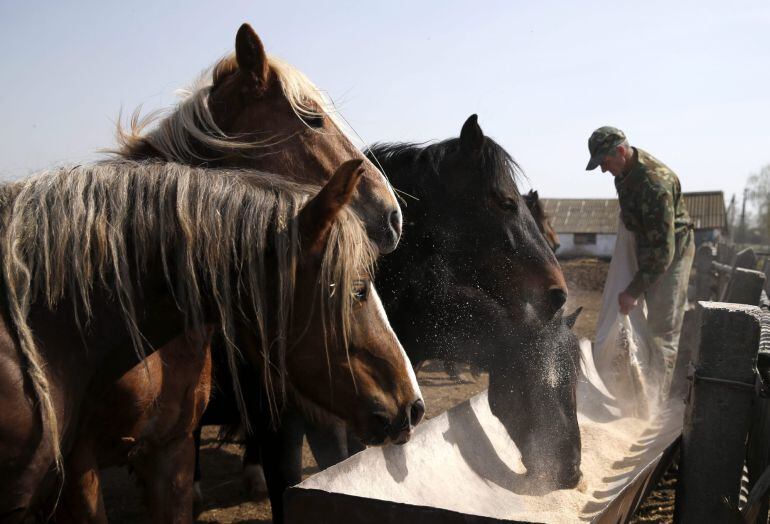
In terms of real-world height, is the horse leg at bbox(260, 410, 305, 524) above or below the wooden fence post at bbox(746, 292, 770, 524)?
below

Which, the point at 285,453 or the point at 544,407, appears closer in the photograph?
the point at 285,453

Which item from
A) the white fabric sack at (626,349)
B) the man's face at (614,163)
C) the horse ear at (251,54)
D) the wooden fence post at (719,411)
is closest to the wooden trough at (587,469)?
the wooden fence post at (719,411)

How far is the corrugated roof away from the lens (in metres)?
39.3

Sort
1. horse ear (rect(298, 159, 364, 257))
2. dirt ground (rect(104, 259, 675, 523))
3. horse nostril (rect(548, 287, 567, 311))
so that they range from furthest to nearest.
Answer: dirt ground (rect(104, 259, 675, 523))
horse nostril (rect(548, 287, 567, 311))
horse ear (rect(298, 159, 364, 257))

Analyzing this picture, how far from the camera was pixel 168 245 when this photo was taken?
196cm

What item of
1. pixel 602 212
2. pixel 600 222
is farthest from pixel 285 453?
pixel 602 212

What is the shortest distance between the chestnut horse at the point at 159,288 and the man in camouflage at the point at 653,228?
376cm

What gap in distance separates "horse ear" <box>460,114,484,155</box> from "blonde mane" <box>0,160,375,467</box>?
2.01m

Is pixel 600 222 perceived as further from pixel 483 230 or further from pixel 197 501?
pixel 197 501

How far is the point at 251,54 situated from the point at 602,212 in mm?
42502

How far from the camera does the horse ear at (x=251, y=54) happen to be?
9.67ft

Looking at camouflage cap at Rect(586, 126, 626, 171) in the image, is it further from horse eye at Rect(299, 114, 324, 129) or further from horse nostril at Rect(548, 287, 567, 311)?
horse eye at Rect(299, 114, 324, 129)

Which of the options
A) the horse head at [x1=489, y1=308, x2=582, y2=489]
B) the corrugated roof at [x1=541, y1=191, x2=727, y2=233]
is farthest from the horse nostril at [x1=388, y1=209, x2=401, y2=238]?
the corrugated roof at [x1=541, y1=191, x2=727, y2=233]

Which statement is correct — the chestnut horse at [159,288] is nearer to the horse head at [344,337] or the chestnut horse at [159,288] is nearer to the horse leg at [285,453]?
the horse head at [344,337]
